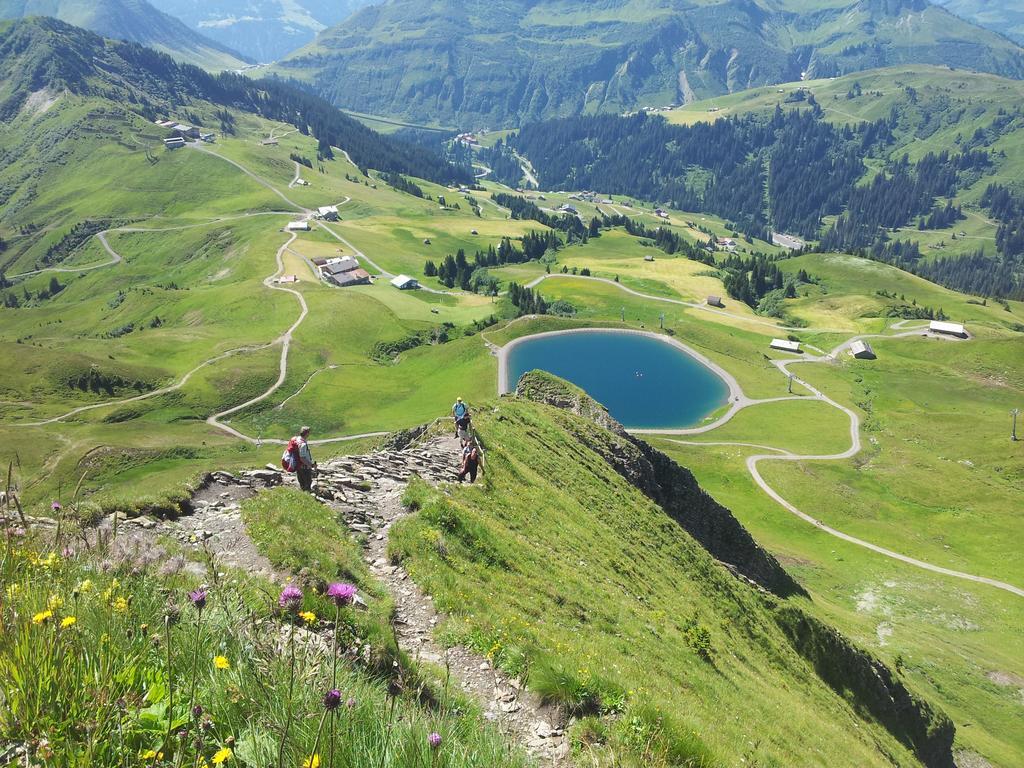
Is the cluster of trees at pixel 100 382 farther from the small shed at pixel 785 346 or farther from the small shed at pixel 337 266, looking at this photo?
the small shed at pixel 785 346

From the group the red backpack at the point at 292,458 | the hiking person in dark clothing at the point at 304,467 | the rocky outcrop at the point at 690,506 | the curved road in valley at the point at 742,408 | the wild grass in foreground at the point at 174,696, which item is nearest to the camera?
the wild grass in foreground at the point at 174,696

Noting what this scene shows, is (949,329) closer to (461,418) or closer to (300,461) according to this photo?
(461,418)

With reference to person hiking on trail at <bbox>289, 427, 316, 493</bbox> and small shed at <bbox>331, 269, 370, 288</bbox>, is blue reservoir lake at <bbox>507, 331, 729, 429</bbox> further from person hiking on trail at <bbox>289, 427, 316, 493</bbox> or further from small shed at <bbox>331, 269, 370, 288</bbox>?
person hiking on trail at <bbox>289, 427, 316, 493</bbox>

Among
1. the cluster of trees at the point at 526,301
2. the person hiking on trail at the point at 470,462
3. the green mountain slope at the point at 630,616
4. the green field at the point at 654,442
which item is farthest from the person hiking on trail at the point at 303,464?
the cluster of trees at the point at 526,301

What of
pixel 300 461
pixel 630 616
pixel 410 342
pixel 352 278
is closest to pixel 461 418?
pixel 300 461

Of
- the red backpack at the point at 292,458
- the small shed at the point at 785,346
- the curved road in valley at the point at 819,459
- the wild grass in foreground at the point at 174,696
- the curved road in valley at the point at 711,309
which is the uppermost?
the wild grass in foreground at the point at 174,696

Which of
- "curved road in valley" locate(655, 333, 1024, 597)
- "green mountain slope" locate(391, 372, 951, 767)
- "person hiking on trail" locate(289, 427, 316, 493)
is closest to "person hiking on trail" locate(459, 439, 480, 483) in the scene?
"green mountain slope" locate(391, 372, 951, 767)
